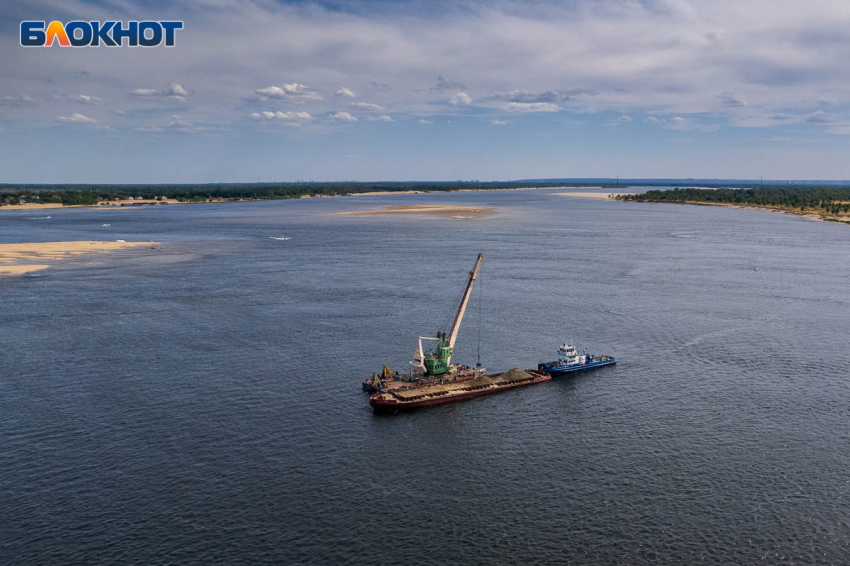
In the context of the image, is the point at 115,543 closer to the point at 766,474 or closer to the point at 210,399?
the point at 210,399

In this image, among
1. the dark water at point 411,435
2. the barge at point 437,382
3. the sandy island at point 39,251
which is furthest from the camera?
the sandy island at point 39,251

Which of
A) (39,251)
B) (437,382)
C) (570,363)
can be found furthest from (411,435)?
(39,251)

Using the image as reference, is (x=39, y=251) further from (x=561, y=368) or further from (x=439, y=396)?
(x=561, y=368)

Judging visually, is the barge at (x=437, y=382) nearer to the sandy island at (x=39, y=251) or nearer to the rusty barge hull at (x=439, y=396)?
the rusty barge hull at (x=439, y=396)

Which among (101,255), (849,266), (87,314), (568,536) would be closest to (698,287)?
(849,266)

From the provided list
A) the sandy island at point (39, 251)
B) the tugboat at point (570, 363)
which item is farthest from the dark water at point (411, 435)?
the sandy island at point (39, 251)

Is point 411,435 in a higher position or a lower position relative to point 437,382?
lower
